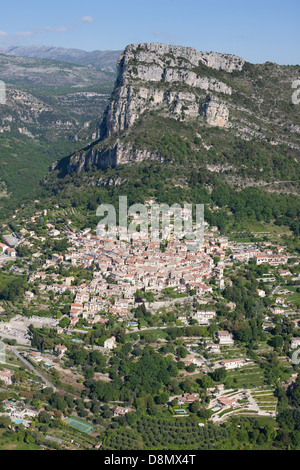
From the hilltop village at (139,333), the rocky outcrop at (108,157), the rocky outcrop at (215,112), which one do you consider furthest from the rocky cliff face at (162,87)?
the hilltop village at (139,333)

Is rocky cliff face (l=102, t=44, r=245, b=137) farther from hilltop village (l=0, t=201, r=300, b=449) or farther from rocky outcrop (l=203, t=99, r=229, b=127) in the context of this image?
hilltop village (l=0, t=201, r=300, b=449)

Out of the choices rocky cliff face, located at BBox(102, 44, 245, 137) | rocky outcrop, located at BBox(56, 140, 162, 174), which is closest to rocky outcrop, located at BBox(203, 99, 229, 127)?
rocky cliff face, located at BBox(102, 44, 245, 137)

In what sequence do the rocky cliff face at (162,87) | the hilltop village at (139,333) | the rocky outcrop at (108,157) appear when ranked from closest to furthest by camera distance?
the hilltop village at (139,333) < the rocky outcrop at (108,157) < the rocky cliff face at (162,87)

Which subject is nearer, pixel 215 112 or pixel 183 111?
pixel 183 111

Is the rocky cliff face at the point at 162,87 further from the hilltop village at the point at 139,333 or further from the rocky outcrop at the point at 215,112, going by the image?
the hilltop village at the point at 139,333

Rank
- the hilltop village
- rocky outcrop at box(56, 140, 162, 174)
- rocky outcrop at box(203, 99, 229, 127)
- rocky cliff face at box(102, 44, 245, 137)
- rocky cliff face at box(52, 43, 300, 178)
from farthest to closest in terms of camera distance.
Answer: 1. rocky outcrop at box(203, 99, 229, 127)
2. rocky cliff face at box(102, 44, 245, 137)
3. rocky cliff face at box(52, 43, 300, 178)
4. rocky outcrop at box(56, 140, 162, 174)
5. the hilltop village

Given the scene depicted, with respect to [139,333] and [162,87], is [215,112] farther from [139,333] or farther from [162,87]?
[139,333]

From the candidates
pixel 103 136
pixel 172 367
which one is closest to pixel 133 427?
pixel 172 367

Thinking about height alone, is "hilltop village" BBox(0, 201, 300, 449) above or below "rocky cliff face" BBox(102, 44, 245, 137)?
below

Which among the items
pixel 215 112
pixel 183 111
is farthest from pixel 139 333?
pixel 215 112

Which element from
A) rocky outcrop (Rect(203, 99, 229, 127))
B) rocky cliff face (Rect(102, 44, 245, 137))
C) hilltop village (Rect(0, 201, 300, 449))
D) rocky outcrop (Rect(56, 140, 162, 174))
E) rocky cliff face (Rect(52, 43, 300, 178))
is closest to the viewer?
hilltop village (Rect(0, 201, 300, 449))
